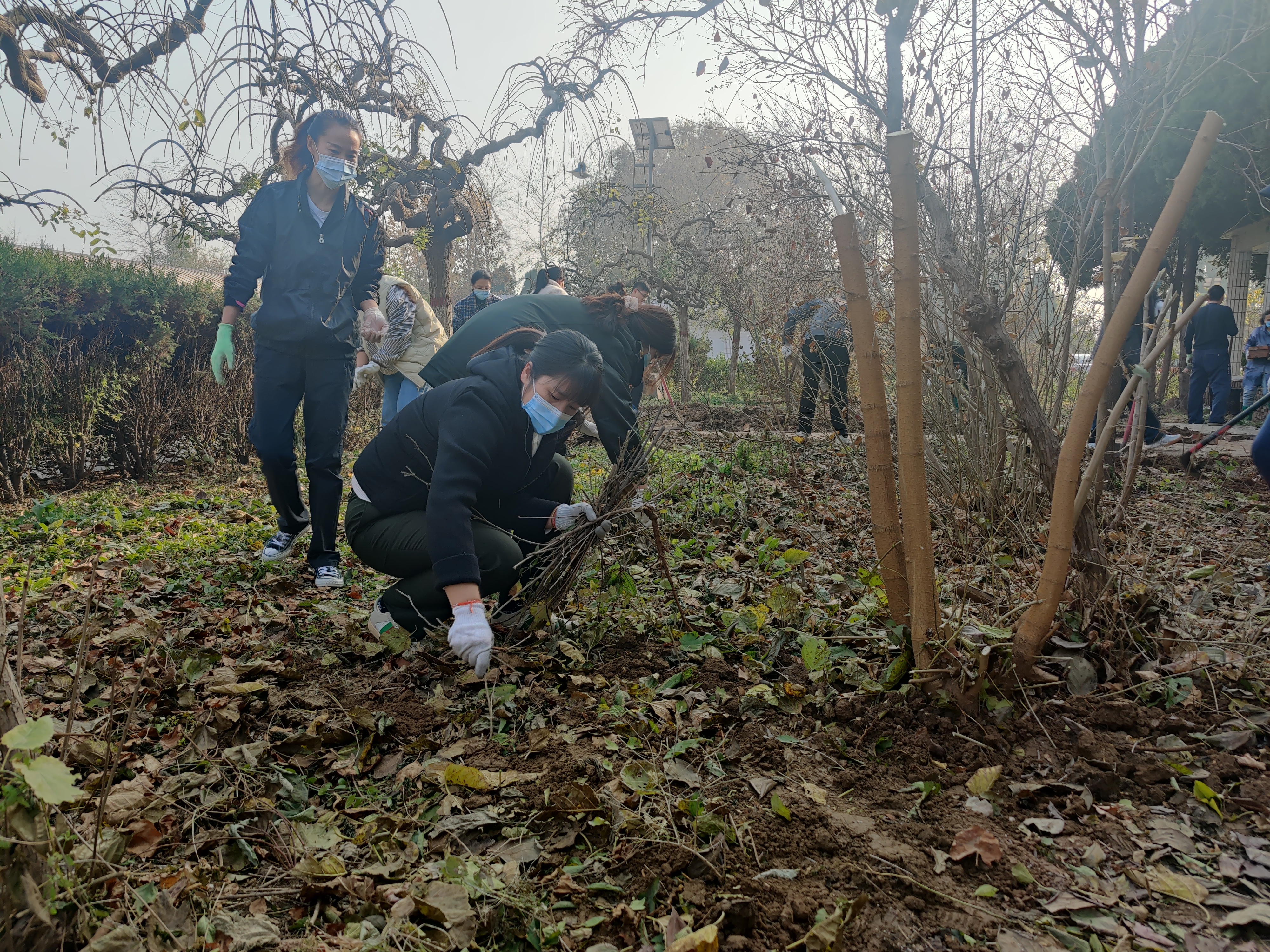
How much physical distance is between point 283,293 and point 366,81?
159 centimetres

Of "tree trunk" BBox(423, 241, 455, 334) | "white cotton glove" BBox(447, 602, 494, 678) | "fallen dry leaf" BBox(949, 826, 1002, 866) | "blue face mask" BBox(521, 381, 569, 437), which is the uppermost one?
"tree trunk" BBox(423, 241, 455, 334)

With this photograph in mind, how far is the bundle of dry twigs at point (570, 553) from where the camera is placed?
2555 millimetres

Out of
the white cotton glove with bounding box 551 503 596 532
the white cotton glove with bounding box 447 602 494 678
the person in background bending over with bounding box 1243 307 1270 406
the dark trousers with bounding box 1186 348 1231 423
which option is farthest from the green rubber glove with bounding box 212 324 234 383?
the person in background bending over with bounding box 1243 307 1270 406

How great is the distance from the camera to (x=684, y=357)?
15.2m

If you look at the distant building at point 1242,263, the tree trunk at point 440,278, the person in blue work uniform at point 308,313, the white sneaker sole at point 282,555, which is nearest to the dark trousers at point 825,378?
the person in blue work uniform at point 308,313

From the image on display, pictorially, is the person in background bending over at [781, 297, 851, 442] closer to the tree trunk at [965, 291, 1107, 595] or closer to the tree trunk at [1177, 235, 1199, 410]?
the tree trunk at [965, 291, 1107, 595]

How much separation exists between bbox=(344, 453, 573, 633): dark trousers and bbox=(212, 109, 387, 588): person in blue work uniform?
0.75 metres

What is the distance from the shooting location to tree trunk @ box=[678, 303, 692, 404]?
43.9 ft

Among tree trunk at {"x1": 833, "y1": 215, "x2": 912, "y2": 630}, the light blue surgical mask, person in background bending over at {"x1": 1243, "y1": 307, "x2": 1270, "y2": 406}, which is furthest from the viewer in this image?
person in background bending over at {"x1": 1243, "y1": 307, "x2": 1270, "y2": 406}

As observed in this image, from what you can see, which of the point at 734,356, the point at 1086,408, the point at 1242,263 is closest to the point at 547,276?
the point at 1086,408

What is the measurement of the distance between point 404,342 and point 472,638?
3.70 m

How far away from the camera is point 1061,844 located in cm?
150

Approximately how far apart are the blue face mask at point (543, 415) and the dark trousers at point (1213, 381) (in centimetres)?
960

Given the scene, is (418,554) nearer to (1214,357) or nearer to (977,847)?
(977,847)
